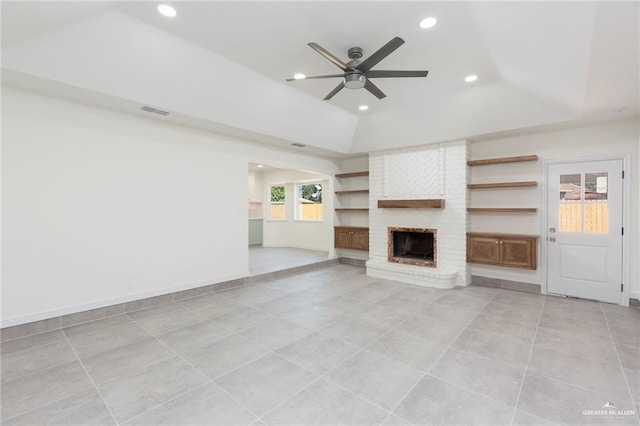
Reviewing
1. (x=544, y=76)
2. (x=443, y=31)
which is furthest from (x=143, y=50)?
(x=544, y=76)

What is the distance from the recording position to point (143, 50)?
3.02m

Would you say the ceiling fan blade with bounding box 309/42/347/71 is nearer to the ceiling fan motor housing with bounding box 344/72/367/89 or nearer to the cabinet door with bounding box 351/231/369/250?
the ceiling fan motor housing with bounding box 344/72/367/89

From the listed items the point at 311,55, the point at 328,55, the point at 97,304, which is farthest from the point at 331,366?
the point at 311,55

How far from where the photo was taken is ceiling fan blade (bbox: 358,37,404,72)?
2393mm

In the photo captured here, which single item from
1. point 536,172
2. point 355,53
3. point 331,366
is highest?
point 355,53

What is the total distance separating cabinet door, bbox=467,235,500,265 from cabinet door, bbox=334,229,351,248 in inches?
111

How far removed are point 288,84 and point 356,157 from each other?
347 cm

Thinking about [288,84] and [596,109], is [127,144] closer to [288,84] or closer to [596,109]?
[288,84]

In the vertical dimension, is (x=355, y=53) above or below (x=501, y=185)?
above

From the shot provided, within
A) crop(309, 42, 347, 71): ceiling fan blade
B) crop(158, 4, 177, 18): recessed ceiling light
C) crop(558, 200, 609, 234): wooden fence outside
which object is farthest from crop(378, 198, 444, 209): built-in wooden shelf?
crop(158, 4, 177, 18): recessed ceiling light

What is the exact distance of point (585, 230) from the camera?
449 cm

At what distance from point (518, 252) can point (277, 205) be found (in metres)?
7.31

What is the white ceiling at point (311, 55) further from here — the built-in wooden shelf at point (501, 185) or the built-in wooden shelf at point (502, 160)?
the built-in wooden shelf at point (501, 185)

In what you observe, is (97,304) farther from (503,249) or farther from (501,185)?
(501,185)
